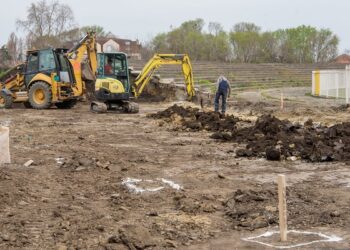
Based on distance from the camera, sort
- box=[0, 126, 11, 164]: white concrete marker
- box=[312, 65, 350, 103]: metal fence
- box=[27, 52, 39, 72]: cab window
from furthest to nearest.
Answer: box=[312, 65, 350, 103]: metal fence → box=[27, 52, 39, 72]: cab window → box=[0, 126, 11, 164]: white concrete marker

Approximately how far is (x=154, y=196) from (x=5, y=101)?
19331 mm

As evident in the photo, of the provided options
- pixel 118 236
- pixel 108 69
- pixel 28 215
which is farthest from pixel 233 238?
pixel 108 69

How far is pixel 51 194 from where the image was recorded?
316 inches

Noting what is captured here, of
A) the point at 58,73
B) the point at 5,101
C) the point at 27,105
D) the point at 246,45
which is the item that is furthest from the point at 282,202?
the point at 246,45

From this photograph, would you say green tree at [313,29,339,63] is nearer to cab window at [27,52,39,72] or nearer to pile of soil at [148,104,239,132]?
cab window at [27,52,39,72]

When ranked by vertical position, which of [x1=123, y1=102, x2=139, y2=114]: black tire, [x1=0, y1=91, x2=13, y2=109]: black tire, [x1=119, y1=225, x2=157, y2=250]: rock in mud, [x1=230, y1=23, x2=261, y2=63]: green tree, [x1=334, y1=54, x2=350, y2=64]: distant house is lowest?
[x1=119, y1=225, x2=157, y2=250]: rock in mud

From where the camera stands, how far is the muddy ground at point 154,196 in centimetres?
612

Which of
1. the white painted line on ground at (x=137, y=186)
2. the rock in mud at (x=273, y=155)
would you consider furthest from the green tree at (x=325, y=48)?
the white painted line on ground at (x=137, y=186)

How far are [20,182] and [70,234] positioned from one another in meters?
2.55

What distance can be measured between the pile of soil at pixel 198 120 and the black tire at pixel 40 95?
566 centimetres

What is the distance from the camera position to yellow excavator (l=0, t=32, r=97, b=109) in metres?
24.2

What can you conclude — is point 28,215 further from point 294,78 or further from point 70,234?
point 294,78

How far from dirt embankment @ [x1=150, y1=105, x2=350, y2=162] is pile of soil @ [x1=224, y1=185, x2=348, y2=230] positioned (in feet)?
9.68

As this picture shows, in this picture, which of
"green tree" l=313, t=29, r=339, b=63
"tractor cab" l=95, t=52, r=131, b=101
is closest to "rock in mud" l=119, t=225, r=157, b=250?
"tractor cab" l=95, t=52, r=131, b=101
